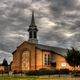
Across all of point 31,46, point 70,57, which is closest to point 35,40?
point 31,46

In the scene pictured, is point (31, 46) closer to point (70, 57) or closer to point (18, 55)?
point (18, 55)

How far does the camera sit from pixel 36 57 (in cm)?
8731

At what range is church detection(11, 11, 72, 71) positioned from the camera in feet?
278

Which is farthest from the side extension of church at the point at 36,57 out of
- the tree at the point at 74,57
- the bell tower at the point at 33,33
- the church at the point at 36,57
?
the tree at the point at 74,57

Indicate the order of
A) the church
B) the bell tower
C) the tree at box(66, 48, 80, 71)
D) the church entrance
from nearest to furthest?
1. the tree at box(66, 48, 80, 71)
2. the church
3. the church entrance
4. the bell tower

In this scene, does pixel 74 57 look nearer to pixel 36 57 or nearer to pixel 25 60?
pixel 36 57

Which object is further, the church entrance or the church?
the church entrance

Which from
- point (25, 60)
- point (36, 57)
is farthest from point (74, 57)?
point (25, 60)

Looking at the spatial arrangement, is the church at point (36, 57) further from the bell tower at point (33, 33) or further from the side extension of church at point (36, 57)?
the bell tower at point (33, 33)

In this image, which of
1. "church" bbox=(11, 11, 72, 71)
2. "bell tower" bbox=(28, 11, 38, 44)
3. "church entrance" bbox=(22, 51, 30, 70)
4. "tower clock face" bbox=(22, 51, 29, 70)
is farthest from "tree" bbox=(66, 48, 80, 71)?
"bell tower" bbox=(28, 11, 38, 44)

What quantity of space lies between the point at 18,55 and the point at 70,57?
2812 cm

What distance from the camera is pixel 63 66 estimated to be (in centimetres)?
8238

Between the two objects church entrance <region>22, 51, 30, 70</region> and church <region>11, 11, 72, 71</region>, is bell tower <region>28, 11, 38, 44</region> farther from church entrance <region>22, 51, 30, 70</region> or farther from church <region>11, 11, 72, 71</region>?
church entrance <region>22, 51, 30, 70</region>

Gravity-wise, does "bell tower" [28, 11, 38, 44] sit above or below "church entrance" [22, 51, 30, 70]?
above
